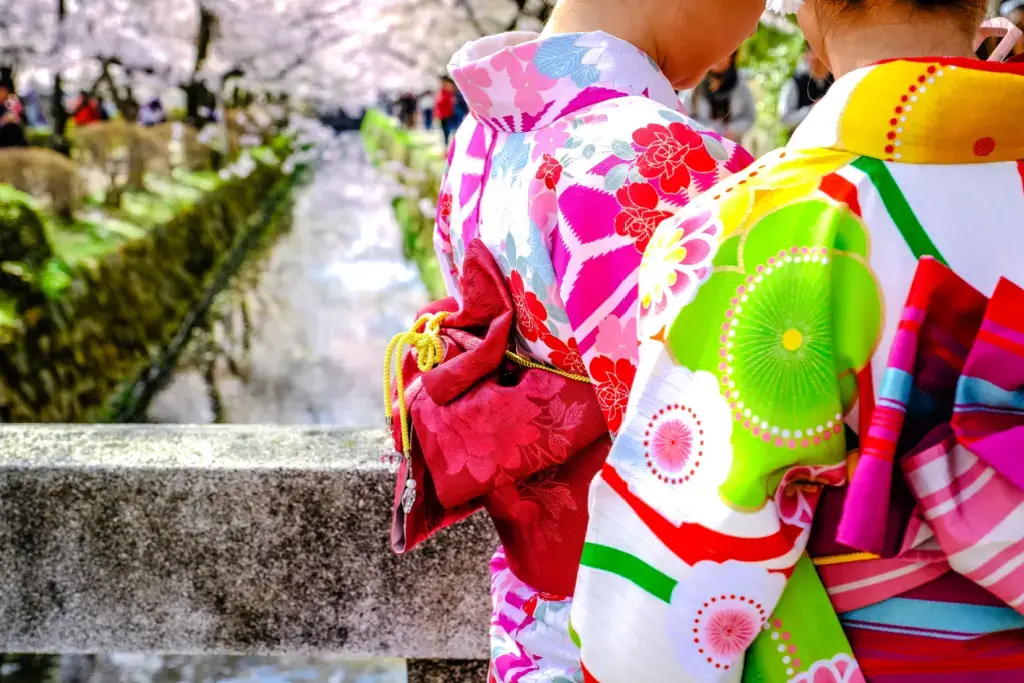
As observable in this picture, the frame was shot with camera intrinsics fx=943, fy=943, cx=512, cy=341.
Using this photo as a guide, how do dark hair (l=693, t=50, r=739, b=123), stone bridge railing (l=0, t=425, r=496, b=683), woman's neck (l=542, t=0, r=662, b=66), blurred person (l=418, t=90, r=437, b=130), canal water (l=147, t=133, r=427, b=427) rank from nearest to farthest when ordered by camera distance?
woman's neck (l=542, t=0, r=662, b=66), stone bridge railing (l=0, t=425, r=496, b=683), dark hair (l=693, t=50, r=739, b=123), canal water (l=147, t=133, r=427, b=427), blurred person (l=418, t=90, r=437, b=130)

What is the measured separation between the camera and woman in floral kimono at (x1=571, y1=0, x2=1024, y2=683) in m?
0.92

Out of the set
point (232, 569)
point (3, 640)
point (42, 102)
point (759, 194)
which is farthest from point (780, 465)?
point (42, 102)

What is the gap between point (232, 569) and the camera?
2494 millimetres

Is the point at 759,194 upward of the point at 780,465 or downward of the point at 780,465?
upward

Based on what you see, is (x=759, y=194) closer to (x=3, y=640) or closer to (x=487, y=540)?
(x=487, y=540)

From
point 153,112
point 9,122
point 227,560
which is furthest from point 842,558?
point 153,112

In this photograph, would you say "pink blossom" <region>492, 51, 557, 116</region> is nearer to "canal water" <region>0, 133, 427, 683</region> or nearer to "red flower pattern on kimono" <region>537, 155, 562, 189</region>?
"red flower pattern on kimono" <region>537, 155, 562, 189</region>

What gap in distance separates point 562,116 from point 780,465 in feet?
2.17

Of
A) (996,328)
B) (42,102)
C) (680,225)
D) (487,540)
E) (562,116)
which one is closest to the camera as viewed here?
(996,328)

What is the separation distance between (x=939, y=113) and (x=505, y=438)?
74 centimetres

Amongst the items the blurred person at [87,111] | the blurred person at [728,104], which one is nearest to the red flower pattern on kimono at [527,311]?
the blurred person at [728,104]

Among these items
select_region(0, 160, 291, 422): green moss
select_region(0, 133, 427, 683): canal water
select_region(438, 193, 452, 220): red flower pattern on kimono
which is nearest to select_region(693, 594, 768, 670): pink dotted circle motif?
select_region(438, 193, 452, 220): red flower pattern on kimono

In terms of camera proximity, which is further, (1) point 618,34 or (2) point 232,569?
(2) point 232,569

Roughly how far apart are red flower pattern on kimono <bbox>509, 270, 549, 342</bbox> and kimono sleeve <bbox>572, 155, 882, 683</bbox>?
334 millimetres
